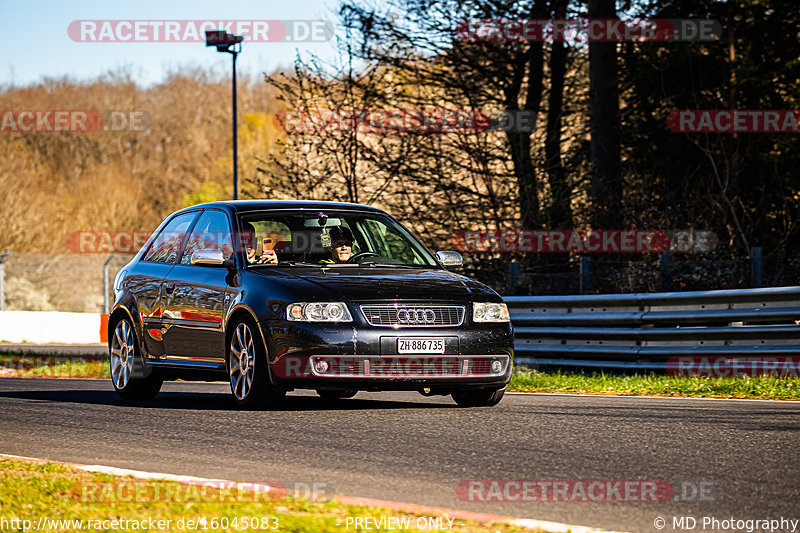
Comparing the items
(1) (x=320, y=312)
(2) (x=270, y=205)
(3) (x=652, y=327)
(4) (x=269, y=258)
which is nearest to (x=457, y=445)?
(1) (x=320, y=312)

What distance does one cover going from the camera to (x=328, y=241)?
36.5 ft

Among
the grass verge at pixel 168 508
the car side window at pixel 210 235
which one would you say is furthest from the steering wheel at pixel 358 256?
the grass verge at pixel 168 508

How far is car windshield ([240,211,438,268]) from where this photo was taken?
10812mm

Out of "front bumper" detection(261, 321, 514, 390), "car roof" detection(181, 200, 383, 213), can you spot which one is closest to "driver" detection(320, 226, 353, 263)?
"car roof" detection(181, 200, 383, 213)

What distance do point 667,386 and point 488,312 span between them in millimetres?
3432

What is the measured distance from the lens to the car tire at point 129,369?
11.8 metres

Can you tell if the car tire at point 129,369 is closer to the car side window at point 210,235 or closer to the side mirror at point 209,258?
the car side window at point 210,235

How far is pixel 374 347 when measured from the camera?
9516 mm

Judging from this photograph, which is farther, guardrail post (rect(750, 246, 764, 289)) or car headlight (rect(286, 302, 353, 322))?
guardrail post (rect(750, 246, 764, 289))

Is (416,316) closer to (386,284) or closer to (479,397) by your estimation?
(386,284)

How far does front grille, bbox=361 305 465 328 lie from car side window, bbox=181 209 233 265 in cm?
180

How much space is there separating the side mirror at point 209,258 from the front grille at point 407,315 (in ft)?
5.61

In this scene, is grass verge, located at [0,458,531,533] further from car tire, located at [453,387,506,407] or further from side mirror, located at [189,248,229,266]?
car tire, located at [453,387,506,407]

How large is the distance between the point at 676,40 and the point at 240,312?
18.1 m
